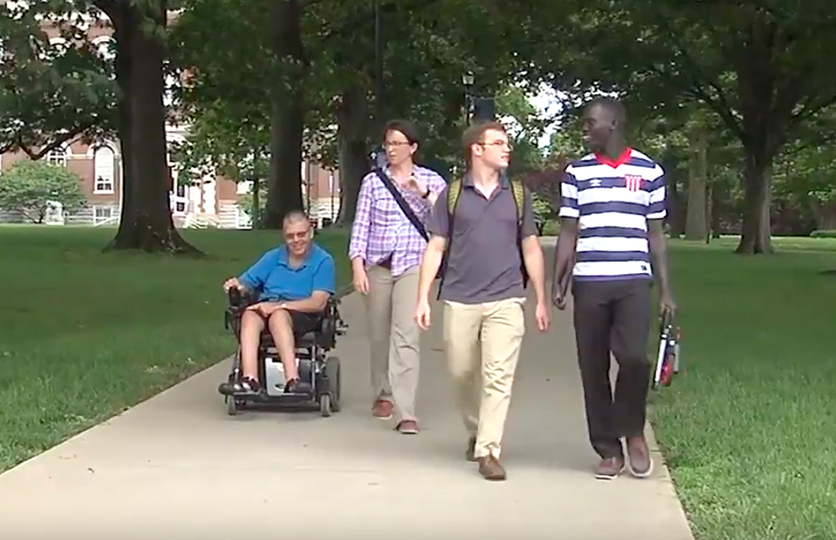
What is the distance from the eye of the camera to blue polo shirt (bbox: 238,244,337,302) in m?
9.32

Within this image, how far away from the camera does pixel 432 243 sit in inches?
298

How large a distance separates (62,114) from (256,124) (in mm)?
8310

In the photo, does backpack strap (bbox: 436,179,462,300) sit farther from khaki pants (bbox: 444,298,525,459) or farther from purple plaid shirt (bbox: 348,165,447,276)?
purple plaid shirt (bbox: 348,165,447,276)

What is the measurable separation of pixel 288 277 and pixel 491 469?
8.65ft

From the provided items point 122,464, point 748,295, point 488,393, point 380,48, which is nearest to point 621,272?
point 488,393

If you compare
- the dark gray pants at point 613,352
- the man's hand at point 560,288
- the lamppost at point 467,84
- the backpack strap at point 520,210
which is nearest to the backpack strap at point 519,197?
the backpack strap at point 520,210

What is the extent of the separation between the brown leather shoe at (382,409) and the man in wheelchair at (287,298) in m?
0.47

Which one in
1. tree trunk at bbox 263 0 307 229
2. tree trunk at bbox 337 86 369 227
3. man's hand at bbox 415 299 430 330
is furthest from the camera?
tree trunk at bbox 337 86 369 227

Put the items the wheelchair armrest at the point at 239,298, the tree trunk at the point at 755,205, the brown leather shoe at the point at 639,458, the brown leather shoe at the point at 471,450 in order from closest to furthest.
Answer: the brown leather shoe at the point at 639,458
the brown leather shoe at the point at 471,450
the wheelchair armrest at the point at 239,298
the tree trunk at the point at 755,205

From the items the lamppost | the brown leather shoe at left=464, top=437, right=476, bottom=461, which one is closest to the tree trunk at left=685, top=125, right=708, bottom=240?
the lamppost

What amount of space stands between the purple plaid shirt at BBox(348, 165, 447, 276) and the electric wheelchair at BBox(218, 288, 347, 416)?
60 cm

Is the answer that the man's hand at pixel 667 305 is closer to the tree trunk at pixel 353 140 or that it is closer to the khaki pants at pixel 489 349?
the khaki pants at pixel 489 349

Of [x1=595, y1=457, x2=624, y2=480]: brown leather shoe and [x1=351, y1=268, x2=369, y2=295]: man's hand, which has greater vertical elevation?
[x1=351, y1=268, x2=369, y2=295]: man's hand

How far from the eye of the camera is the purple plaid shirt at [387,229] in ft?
28.9
